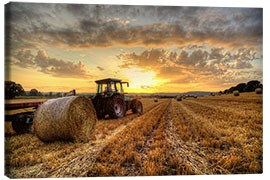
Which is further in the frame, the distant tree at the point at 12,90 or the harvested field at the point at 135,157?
the distant tree at the point at 12,90

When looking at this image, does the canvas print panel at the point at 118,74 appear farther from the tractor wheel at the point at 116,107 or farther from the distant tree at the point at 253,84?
the tractor wheel at the point at 116,107

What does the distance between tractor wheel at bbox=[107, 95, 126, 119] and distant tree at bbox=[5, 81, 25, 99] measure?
110 inches

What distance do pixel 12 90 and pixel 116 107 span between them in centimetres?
348

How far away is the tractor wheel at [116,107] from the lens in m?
5.26

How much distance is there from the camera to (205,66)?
405 cm

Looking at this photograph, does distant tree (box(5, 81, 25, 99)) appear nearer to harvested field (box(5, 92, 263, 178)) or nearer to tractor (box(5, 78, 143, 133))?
tractor (box(5, 78, 143, 133))

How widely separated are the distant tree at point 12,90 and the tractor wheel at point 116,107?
2786 mm

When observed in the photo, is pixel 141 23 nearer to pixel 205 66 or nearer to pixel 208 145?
pixel 205 66

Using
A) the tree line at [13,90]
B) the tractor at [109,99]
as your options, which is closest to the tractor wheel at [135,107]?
the tractor at [109,99]

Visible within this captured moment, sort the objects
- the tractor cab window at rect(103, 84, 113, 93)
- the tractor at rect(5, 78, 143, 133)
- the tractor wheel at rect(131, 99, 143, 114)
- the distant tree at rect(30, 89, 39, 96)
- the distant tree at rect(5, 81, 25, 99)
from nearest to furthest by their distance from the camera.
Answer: the distant tree at rect(5, 81, 25, 99) < the distant tree at rect(30, 89, 39, 96) < the tractor at rect(5, 78, 143, 133) < the tractor cab window at rect(103, 84, 113, 93) < the tractor wheel at rect(131, 99, 143, 114)

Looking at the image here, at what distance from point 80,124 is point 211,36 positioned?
4.10 metres

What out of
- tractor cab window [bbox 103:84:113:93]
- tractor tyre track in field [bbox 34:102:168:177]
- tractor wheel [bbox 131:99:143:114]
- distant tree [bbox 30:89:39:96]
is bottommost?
tractor tyre track in field [bbox 34:102:168:177]

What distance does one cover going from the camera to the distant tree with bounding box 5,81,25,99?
2781mm

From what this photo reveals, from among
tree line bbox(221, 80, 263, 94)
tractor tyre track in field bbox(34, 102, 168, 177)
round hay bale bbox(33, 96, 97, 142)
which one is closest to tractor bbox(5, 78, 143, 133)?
round hay bale bbox(33, 96, 97, 142)
